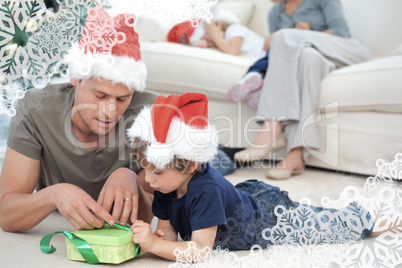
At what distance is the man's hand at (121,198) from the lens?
3.04ft

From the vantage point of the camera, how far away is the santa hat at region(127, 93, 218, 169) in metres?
0.83

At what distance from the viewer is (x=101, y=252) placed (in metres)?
0.84

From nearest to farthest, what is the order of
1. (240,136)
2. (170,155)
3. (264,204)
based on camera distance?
(170,155) → (264,204) → (240,136)

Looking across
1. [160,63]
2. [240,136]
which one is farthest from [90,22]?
[240,136]

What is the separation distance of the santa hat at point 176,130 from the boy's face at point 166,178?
2 cm

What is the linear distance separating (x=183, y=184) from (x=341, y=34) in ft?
4.22

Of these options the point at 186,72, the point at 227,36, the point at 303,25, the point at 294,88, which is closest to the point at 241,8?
the point at 227,36

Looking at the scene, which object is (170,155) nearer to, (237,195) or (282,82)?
(237,195)

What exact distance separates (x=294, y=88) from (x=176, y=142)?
3.19ft

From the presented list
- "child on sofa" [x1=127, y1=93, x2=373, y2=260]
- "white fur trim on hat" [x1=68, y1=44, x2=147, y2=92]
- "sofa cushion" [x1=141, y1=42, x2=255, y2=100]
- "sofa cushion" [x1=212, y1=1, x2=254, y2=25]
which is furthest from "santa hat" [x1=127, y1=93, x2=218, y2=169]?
"sofa cushion" [x1=212, y1=1, x2=254, y2=25]

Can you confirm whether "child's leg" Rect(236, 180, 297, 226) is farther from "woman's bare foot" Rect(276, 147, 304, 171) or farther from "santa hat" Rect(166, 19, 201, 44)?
"santa hat" Rect(166, 19, 201, 44)

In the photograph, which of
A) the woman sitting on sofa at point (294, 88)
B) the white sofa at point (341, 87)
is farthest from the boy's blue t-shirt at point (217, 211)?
the woman sitting on sofa at point (294, 88)

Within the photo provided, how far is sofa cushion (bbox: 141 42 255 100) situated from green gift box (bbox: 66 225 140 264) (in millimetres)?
1048
